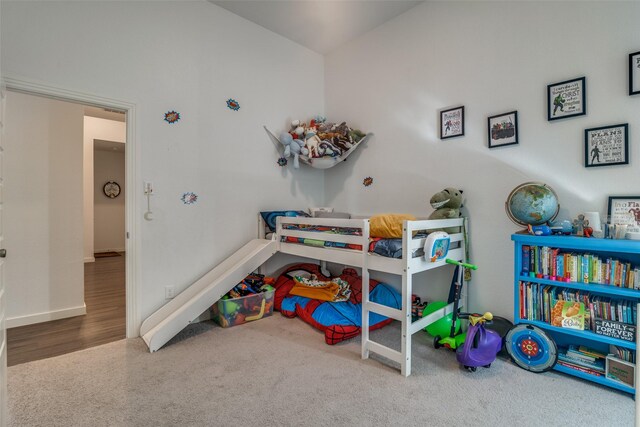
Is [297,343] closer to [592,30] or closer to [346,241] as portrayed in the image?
[346,241]

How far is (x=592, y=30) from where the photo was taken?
199 cm

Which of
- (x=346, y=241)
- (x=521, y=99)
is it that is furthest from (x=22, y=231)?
(x=521, y=99)

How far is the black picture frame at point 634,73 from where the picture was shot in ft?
6.01

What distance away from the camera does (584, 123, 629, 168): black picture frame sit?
1.88m

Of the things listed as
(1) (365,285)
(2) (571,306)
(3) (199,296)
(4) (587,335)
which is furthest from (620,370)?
(3) (199,296)

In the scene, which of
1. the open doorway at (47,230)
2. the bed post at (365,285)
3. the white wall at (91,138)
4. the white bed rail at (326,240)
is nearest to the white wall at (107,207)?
the white wall at (91,138)

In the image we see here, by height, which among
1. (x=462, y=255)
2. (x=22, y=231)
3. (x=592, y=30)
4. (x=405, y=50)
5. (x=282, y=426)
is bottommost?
(x=282, y=426)

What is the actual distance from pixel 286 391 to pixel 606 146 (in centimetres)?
247

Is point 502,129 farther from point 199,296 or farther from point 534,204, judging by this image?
point 199,296

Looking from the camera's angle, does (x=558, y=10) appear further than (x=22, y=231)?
No

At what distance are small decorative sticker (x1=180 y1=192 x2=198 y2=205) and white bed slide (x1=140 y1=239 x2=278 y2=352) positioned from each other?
0.63 metres

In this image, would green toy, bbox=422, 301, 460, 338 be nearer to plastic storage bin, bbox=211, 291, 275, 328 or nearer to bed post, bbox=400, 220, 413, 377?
bed post, bbox=400, 220, 413, 377

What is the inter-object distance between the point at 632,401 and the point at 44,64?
409 centimetres

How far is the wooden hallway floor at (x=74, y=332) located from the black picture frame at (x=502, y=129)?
11.1 feet
